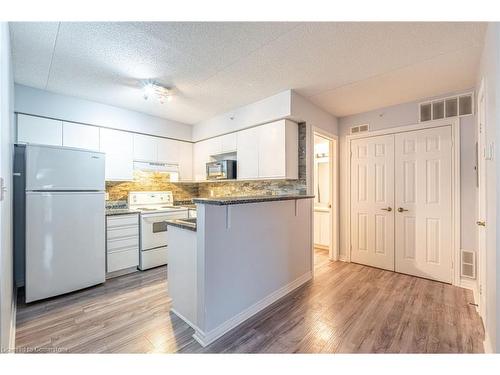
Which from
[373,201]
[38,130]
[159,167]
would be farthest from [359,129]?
[38,130]

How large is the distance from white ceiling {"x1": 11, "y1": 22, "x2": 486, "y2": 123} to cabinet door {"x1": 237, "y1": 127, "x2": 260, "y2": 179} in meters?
0.57

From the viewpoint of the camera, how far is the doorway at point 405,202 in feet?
9.55

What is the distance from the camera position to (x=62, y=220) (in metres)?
2.48

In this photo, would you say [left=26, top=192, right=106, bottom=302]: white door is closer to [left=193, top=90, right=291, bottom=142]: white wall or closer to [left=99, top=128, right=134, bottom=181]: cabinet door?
[left=99, top=128, right=134, bottom=181]: cabinet door

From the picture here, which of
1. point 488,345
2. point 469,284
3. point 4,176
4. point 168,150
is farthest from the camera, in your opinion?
point 168,150

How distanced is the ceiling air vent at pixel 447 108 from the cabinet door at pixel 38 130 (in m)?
4.85

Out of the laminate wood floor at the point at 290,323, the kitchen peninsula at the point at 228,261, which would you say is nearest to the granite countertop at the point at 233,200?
the kitchen peninsula at the point at 228,261

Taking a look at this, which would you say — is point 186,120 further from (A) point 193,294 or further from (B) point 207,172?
(A) point 193,294

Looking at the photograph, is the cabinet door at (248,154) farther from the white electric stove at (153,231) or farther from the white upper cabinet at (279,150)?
the white electric stove at (153,231)

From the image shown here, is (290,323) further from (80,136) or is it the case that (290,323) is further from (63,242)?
(80,136)

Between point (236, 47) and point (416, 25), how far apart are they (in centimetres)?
138

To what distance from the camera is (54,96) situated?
2.86 meters

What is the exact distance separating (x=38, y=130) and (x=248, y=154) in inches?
105
